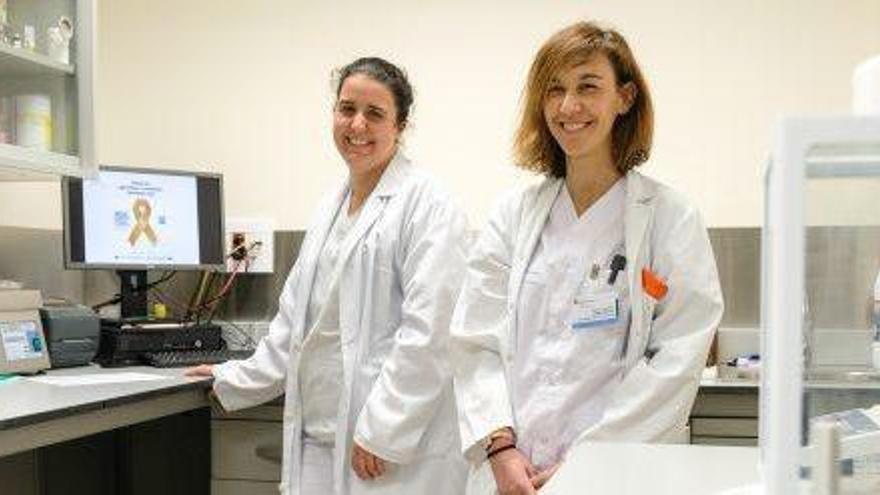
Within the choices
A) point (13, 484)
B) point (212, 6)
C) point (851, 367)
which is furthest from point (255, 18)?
point (851, 367)

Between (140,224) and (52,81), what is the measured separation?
1.69 feet

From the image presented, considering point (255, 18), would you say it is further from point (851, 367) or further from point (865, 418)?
point (865, 418)

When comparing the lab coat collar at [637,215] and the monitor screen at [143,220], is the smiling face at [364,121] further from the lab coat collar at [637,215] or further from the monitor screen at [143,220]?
the monitor screen at [143,220]

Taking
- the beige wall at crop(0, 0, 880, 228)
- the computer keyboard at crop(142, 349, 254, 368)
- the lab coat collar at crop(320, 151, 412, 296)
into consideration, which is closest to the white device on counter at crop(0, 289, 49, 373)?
the computer keyboard at crop(142, 349, 254, 368)

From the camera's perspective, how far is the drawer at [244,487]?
253 cm

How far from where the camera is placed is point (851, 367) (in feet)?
4.18

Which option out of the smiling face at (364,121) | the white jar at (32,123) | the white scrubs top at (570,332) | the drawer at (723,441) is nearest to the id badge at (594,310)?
the white scrubs top at (570,332)

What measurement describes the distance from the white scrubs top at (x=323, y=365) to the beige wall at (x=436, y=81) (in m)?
0.92

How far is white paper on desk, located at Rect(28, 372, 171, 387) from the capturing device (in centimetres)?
215

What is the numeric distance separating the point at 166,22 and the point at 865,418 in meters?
2.74

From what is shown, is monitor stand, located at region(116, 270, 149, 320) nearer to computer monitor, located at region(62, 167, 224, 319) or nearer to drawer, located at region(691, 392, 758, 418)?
computer monitor, located at region(62, 167, 224, 319)

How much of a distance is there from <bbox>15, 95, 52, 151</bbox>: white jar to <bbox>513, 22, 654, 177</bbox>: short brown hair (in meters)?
1.23

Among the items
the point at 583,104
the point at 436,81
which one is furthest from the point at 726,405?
the point at 436,81

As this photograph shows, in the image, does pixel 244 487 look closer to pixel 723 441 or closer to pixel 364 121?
pixel 364 121
